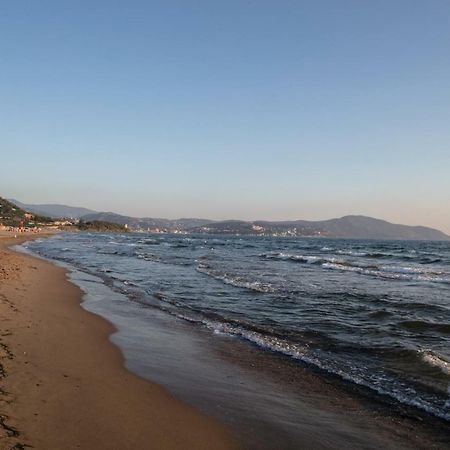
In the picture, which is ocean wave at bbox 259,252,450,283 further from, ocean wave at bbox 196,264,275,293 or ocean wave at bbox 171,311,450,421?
ocean wave at bbox 171,311,450,421

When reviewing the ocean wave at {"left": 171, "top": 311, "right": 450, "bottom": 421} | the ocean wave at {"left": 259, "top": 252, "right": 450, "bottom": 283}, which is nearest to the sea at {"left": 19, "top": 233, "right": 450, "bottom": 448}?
the ocean wave at {"left": 171, "top": 311, "right": 450, "bottom": 421}

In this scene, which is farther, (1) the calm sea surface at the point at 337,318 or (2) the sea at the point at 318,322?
(1) the calm sea surface at the point at 337,318

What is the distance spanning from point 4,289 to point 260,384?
10.2 meters

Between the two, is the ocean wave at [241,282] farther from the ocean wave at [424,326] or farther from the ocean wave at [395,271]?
the ocean wave at [395,271]

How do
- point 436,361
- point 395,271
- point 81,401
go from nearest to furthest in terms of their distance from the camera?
point 81,401 → point 436,361 → point 395,271

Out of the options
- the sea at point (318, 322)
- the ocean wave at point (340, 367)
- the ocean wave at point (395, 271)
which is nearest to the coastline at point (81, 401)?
the sea at point (318, 322)

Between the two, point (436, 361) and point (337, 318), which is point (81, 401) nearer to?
point (436, 361)

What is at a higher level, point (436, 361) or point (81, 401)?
point (436, 361)

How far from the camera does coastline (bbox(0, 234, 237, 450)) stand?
14.9 ft

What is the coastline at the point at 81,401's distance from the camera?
4551 mm

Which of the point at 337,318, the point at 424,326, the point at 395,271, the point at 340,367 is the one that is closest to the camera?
the point at 340,367

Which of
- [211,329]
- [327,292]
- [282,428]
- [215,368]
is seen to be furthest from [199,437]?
[327,292]

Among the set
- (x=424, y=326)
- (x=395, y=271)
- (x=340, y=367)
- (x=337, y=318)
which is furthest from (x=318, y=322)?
(x=395, y=271)

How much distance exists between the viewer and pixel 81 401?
18.1 ft
